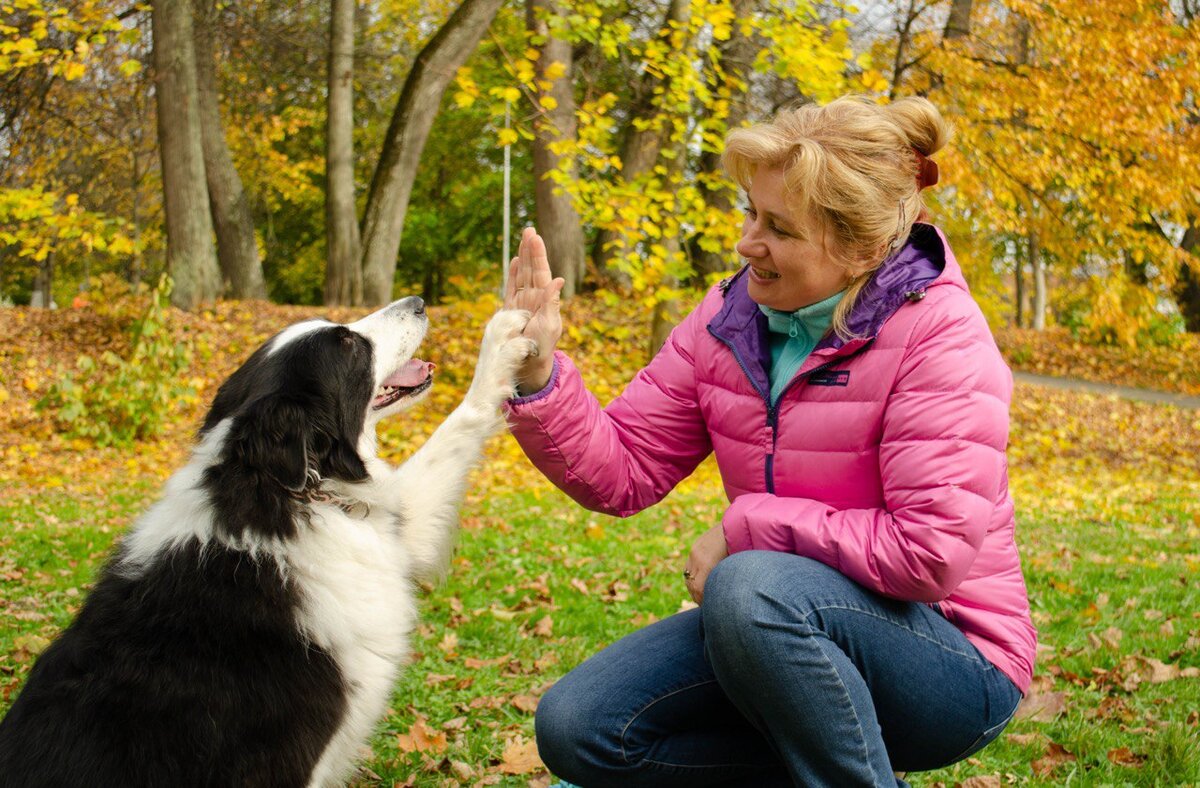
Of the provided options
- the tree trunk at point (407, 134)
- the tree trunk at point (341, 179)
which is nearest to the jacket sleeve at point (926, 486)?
the tree trunk at point (407, 134)

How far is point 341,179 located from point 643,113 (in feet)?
15.4

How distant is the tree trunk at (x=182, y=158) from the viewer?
12.9 m

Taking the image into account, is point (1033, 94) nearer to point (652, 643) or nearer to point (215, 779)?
point (652, 643)

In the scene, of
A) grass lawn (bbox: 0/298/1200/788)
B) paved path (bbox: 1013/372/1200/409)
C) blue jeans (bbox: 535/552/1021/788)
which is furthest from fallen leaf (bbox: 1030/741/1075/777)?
paved path (bbox: 1013/372/1200/409)

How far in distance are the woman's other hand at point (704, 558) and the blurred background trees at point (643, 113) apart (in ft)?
19.8

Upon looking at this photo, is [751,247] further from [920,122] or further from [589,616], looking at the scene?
[589,616]

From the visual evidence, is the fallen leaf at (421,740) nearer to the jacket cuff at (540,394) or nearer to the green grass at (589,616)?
the green grass at (589,616)

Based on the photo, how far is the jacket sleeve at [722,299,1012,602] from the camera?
207cm

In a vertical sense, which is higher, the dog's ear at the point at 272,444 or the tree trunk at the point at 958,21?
the tree trunk at the point at 958,21

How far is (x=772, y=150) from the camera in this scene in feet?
7.59

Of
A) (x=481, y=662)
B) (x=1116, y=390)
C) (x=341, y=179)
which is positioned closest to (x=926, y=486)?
(x=481, y=662)

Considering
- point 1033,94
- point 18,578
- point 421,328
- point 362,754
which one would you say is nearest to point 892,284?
point 421,328

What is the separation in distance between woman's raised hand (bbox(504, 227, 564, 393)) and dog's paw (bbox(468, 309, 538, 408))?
0.02 m

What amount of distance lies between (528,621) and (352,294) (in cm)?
1028
